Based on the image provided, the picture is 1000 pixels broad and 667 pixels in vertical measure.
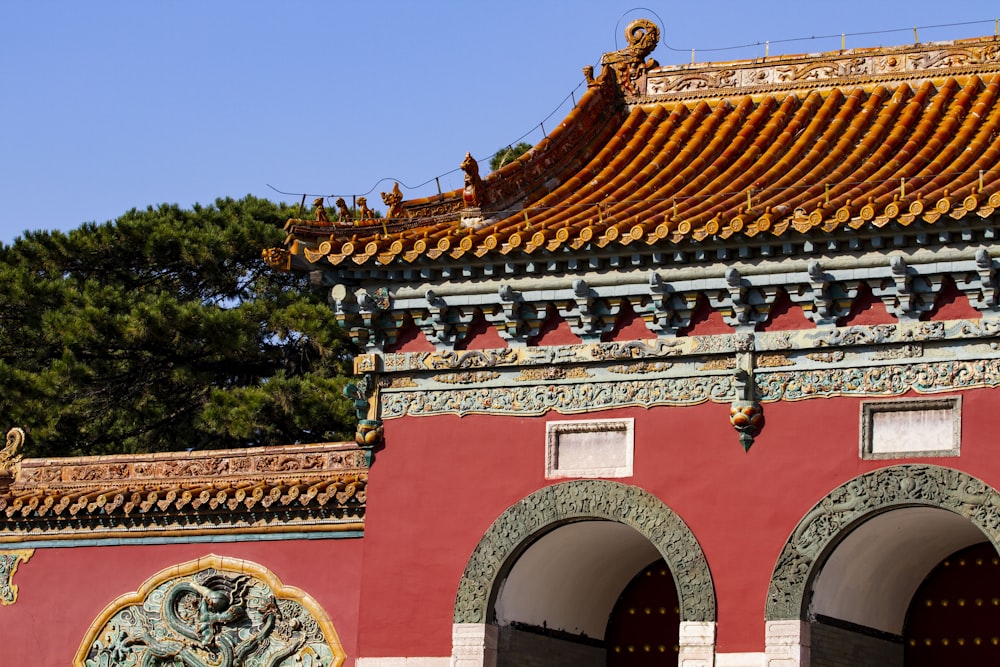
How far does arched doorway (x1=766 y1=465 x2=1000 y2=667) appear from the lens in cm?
1368

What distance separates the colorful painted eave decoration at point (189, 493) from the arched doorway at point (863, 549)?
3.83 m

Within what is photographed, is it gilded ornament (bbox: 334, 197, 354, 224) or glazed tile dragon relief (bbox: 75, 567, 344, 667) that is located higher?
gilded ornament (bbox: 334, 197, 354, 224)

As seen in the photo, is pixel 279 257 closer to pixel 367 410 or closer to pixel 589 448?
pixel 367 410

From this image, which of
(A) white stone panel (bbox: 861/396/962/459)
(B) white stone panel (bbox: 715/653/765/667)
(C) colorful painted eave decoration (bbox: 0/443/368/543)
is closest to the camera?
(A) white stone panel (bbox: 861/396/962/459)

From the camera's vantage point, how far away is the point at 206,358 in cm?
2878

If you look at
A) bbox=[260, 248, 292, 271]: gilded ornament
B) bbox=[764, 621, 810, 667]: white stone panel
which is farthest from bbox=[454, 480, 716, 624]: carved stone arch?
bbox=[260, 248, 292, 271]: gilded ornament

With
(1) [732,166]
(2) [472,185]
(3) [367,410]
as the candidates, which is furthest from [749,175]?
(3) [367,410]

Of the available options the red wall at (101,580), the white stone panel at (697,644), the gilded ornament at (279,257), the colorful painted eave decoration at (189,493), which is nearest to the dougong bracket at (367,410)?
the colorful painted eave decoration at (189,493)

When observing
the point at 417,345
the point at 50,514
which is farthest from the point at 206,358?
Answer: the point at 417,345

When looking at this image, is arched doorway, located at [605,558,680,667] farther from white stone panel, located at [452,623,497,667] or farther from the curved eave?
the curved eave

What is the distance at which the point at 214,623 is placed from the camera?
16312 mm

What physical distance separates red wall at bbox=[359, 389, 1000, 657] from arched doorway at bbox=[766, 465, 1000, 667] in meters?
0.13

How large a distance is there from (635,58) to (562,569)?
5111mm

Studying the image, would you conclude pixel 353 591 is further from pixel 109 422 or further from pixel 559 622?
pixel 109 422
